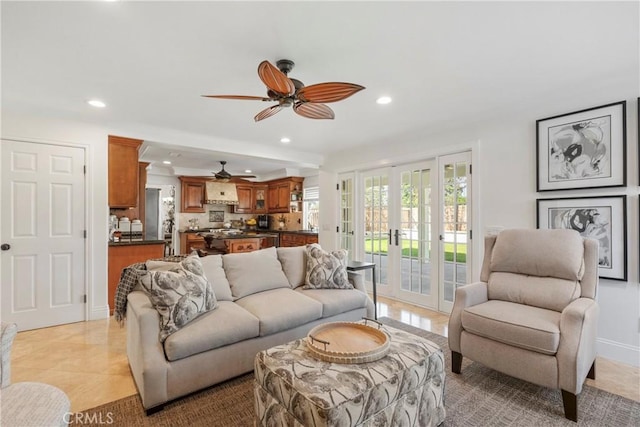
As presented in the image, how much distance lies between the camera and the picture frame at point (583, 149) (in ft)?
8.38

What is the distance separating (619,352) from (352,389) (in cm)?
277

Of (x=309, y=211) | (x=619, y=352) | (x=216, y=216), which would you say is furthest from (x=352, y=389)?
(x=216, y=216)

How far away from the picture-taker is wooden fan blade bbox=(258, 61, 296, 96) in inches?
69.6

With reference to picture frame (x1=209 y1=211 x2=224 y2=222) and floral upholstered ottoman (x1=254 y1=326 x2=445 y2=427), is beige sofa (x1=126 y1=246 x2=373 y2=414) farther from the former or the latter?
picture frame (x1=209 y1=211 x2=224 y2=222)

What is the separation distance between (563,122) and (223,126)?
375 cm

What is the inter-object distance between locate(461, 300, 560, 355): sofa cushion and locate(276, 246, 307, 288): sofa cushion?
5.28ft

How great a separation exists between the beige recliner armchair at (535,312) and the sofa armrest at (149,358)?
213 centimetres

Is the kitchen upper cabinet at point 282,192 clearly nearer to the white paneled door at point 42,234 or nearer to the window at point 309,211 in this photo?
the window at point 309,211

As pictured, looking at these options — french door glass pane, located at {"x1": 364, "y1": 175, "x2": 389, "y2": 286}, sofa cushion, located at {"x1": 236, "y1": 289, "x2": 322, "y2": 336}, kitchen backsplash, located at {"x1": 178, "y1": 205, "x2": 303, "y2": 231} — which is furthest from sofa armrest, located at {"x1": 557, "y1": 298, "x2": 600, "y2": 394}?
kitchen backsplash, located at {"x1": 178, "y1": 205, "x2": 303, "y2": 231}

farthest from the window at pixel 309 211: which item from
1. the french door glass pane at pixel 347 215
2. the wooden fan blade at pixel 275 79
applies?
the wooden fan blade at pixel 275 79

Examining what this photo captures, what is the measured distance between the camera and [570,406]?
70.8 inches

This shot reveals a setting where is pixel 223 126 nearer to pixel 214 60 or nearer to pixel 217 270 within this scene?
pixel 214 60

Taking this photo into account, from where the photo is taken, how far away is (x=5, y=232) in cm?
313

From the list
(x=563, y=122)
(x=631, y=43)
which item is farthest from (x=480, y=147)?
(x=631, y=43)
